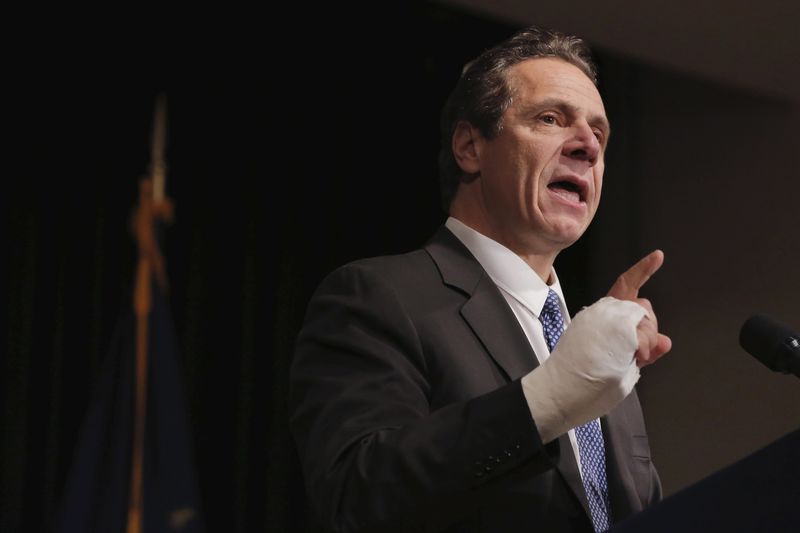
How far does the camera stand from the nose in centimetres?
162

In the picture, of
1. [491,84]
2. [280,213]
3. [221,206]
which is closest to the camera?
[491,84]

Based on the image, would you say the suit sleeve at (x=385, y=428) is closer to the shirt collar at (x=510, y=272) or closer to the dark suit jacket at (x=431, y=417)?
the dark suit jacket at (x=431, y=417)

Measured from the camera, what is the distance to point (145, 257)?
12.7 feet

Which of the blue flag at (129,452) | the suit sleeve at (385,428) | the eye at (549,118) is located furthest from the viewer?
the blue flag at (129,452)

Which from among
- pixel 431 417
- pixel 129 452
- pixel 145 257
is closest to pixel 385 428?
pixel 431 417

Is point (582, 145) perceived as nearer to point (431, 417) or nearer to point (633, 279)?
point (633, 279)

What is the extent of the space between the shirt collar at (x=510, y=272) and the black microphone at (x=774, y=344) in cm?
36

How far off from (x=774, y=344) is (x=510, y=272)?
0.45 metres

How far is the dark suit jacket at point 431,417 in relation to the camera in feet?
3.65

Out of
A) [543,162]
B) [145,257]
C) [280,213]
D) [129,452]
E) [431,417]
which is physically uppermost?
[543,162]

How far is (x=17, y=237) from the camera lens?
12.2ft

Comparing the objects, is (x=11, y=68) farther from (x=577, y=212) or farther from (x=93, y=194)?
(x=577, y=212)

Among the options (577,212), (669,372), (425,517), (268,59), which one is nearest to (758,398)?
(669,372)

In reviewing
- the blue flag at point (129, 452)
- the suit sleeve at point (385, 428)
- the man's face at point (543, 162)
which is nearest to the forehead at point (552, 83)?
the man's face at point (543, 162)
